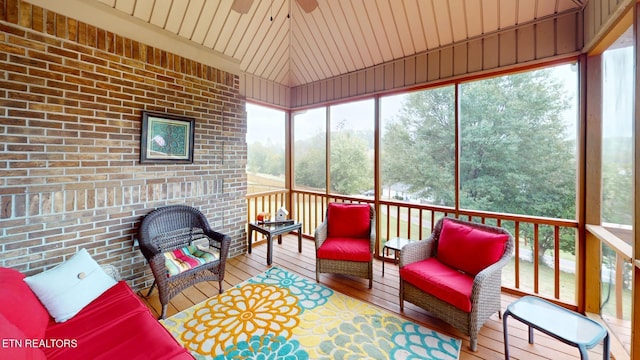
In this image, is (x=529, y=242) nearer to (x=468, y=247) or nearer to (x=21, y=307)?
(x=468, y=247)

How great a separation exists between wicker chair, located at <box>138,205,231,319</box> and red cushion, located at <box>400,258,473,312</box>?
198 centimetres

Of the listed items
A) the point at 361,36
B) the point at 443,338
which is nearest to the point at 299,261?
the point at 443,338

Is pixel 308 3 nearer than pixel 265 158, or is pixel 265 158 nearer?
pixel 308 3

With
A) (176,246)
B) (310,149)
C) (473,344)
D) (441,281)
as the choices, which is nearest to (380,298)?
(441,281)

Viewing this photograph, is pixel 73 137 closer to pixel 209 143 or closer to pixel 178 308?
pixel 209 143

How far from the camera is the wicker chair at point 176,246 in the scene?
2.29m

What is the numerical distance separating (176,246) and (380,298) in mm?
2443

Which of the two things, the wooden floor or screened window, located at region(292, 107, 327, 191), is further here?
screened window, located at region(292, 107, 327, 191)

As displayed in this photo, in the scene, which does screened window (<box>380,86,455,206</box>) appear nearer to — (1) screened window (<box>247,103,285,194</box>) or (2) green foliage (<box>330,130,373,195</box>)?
(2) green foliage (<box>330,130,373,195</box>)

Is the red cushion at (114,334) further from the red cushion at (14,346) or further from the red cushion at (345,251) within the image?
the red cushion at (345,251)

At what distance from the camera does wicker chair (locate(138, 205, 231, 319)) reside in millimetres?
2287

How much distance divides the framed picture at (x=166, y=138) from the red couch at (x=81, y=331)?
4.97 ft

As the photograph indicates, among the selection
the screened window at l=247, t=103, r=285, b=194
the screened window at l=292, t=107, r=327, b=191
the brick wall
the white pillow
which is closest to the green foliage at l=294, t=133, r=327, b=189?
the screened window at l=292, t=107, r=327, b=191

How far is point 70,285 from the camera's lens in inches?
69.2
